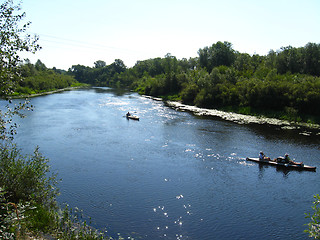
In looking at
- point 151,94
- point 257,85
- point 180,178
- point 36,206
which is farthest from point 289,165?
point 151,94

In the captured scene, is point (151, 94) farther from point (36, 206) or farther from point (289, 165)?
point (36, 206)

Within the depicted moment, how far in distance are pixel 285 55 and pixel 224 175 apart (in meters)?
75.7

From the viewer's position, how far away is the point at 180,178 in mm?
26891

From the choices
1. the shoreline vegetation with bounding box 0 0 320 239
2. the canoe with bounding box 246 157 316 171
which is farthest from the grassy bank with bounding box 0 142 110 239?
the canoe with bounding box 246 157 316 171

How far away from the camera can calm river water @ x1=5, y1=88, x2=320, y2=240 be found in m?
18.9

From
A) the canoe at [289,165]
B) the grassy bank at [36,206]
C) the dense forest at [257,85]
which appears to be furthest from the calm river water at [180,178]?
the dense forest at [257,85]

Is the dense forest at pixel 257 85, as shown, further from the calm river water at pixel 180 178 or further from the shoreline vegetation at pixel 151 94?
the calm river water at pixel 180 178

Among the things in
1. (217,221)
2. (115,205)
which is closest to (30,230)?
(115,205)

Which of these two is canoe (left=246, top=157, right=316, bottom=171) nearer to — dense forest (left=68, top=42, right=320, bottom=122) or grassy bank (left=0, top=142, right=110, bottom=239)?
grassy bank (left=0, top=142, right=110, bottom=239)

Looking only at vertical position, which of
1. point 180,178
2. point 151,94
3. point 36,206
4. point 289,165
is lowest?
point 180,178

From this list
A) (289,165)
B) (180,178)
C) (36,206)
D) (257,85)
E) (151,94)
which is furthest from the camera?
(151,94)

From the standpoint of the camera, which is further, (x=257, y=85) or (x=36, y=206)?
(x=257, y=85)

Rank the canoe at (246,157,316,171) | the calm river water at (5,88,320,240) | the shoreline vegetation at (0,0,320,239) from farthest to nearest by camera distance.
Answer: the canoe at (246,157,316,171) < the calm river water at (5,88,320,240) < the shoreline vegetation at (0,0,320,239)

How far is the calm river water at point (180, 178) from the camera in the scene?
18.9 m
